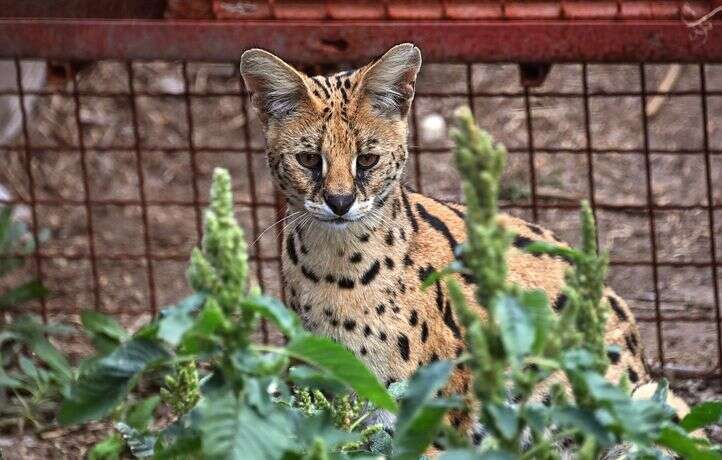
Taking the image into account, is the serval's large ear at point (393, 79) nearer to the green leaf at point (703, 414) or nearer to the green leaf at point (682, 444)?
the green leaf at point (703, 414)

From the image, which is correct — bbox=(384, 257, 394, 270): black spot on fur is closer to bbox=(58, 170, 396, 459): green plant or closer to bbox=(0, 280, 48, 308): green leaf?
bbox=(58, 170, 396, 459): green plant

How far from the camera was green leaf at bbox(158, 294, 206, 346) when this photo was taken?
2.28 meters

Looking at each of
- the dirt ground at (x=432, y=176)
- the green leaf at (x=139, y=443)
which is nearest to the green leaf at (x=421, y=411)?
the green leaf at (x=139, y=443)

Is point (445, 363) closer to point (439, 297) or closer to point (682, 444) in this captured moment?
point (682, 444)

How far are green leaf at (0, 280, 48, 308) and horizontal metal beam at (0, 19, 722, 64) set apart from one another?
0.97m

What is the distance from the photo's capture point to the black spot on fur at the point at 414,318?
13.7 ft

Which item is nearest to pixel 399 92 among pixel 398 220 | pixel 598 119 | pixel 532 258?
pixel 398 220

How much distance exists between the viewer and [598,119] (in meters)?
7.39

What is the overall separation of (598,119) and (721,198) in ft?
3.20

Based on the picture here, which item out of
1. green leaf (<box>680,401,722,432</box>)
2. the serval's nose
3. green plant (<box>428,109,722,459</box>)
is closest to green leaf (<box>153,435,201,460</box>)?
green plant (<box>428,109,722,459</box>)

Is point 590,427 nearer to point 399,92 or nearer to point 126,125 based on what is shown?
point 399,92

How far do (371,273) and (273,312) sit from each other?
180 cm

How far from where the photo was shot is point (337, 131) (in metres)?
4.08

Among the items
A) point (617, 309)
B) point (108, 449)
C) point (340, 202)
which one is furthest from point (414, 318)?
point (108, 449)
